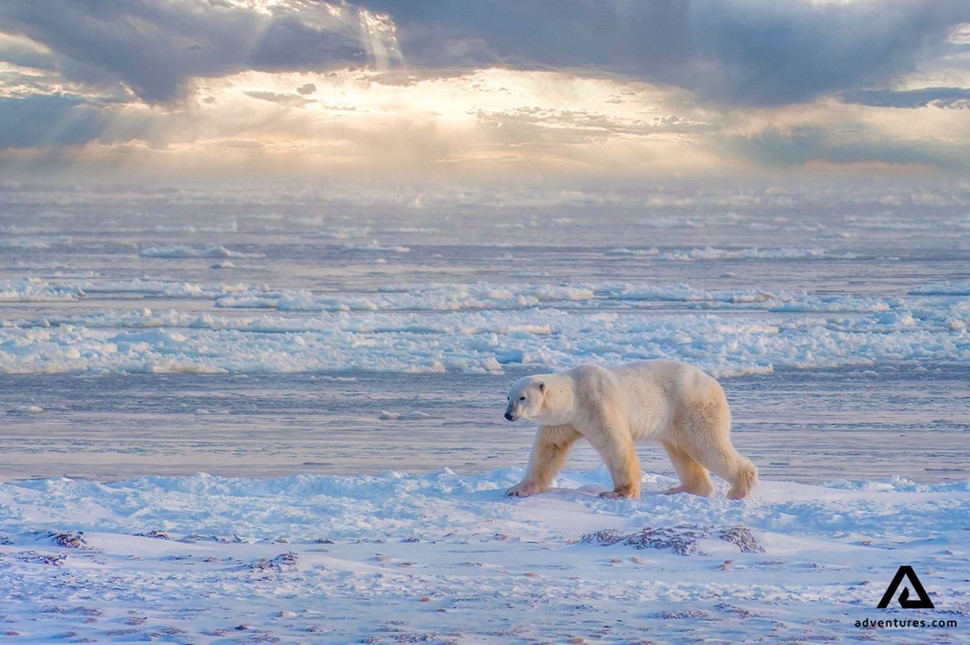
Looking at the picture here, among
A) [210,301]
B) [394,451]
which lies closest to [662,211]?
[210,301]

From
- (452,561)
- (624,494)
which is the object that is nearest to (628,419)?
(624,494)

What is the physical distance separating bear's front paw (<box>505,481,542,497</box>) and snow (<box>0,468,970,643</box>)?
0.10 metres

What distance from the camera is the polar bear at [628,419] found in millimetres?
6316

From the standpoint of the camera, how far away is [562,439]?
21.4 ft

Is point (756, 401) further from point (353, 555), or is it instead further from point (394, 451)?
point (353, 555)

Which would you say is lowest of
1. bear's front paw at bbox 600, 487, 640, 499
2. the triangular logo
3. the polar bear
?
bear's front paw at bbox 600, 487, 640, 499

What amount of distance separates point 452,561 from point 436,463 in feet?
12.4

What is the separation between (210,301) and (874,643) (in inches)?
737

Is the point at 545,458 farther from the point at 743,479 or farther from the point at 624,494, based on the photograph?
the point at 743,479

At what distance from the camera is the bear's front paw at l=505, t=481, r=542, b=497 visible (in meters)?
6.35

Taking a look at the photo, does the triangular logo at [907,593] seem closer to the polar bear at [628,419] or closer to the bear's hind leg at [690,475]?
the polar bear at [628,419]

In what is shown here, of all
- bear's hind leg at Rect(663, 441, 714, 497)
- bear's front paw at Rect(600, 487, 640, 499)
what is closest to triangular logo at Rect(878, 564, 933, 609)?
bear's front paw at Rect(600, 487, 640, 499)

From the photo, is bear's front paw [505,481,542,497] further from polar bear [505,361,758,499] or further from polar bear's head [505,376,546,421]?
polar bear's head [505,376,546,421]

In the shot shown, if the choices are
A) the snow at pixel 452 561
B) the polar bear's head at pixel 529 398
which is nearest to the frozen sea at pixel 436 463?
the snow at pixel 452 561
